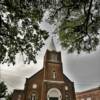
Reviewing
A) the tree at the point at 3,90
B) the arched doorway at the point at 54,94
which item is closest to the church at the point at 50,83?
the arched doorway at the point at 54,94

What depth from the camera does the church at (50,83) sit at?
34875mm

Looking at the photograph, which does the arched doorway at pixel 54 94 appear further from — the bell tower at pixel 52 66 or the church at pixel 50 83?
the bell tower at pixel 52 66

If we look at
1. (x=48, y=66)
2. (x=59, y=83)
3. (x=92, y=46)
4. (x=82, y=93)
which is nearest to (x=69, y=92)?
(x=59, y=83)

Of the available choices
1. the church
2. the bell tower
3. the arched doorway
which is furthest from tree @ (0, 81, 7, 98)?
the arched doorway

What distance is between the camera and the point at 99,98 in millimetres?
41031

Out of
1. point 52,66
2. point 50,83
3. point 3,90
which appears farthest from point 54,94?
point 3,90

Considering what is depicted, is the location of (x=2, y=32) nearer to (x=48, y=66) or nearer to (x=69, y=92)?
(x=48, y=66)

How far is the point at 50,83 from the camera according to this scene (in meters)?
35.0

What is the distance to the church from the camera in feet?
114

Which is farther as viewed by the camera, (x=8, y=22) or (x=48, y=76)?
(x=48, y=76)

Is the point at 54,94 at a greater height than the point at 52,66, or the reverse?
the point at 52,66

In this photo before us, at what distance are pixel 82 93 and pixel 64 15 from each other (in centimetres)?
4338

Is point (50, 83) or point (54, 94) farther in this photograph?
point (54, 94)

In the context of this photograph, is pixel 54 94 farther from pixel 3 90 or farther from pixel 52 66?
pixel 3 90
